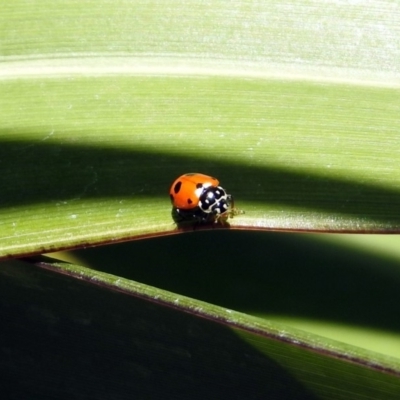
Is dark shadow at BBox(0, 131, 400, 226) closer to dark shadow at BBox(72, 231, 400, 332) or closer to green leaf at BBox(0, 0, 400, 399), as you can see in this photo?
green leaf at BBox(0, 0, 400, 399)

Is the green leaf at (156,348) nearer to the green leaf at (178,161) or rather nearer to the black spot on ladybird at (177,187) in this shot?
the green leaf at (178,161)

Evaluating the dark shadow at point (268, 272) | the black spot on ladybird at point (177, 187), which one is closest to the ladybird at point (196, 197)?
the black spot on ladybird at point (177, 187)

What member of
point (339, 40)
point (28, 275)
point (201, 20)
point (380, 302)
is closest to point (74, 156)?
point (28, 275)

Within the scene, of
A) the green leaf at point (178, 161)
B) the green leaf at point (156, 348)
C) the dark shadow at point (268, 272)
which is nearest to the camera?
the green leaf at point (156, 348)

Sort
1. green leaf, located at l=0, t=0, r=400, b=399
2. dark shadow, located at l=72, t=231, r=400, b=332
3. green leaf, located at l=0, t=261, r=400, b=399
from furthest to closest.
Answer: dark shadow, located at l=72, t=231, r=400, b=332 < green leaf, located at l=0, t=0, r=400, b=399 < green leaf, located at l=0, t=261, r=400, b=399

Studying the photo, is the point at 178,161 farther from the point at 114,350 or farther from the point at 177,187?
the point at 114,350

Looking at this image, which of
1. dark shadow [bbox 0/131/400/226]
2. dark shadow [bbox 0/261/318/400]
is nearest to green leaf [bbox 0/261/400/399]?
dark shadow [bbox 0/261/318/400]

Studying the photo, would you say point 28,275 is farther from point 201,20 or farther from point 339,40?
point 339,40
